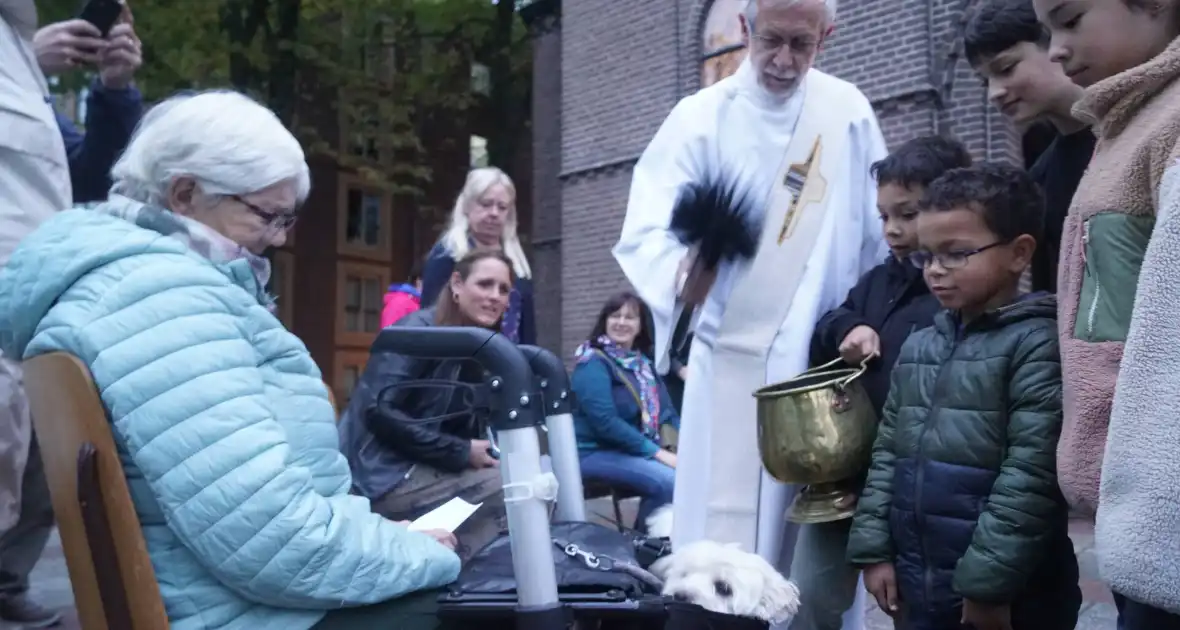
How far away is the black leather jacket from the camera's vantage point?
11.6 feet

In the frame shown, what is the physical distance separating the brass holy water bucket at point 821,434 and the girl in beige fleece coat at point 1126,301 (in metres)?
0.70

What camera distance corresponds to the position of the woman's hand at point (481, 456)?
3.72 meters

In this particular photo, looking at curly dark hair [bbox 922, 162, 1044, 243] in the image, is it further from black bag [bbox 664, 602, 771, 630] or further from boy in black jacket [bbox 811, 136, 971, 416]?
black bag [bbox 664, 602, 771, 630]

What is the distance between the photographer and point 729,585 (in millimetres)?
1741

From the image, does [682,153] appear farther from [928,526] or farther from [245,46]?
[245,46]

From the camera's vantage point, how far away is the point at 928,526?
2172 millimetres

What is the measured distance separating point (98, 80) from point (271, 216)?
1543mm

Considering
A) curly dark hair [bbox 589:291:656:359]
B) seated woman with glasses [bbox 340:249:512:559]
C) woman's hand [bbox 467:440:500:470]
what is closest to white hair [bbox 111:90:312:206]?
seated woman with glasses [bbox 340:249:512:559]

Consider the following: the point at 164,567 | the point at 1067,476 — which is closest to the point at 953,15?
the point at 1067,476

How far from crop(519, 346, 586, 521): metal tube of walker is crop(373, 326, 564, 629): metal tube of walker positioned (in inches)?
9.2

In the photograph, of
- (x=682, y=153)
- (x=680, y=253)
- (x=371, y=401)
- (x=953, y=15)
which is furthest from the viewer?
(x=953, y=15)

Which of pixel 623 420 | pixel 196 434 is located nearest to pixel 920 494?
pixel 196 434

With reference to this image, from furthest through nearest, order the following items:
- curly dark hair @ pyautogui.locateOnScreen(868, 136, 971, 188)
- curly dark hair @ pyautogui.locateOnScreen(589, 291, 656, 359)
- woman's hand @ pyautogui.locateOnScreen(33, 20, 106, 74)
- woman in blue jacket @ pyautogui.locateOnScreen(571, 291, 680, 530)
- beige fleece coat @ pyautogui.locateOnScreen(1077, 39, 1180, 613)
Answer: curly dark hair @ pyautogui.locateOnScreen(589, 291, 656, 359) < woman in blue jacket @ pyautogui.locateOnScreen(571, 291, 680, 530) < woman's hand @ pyautogui.locateOnScreen(33, 20, 106, 74) < curly dark hair @ pyautogui.locateOnScreen(868, 136, 971, 188) < beige fleece coat @ pyautogui.locateOnScreen(1077, 39, 1180, 613)

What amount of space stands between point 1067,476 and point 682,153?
62.3 inches
